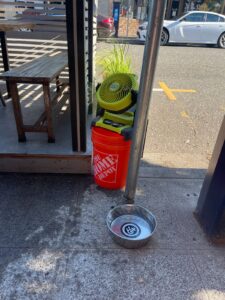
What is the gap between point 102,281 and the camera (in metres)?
1.64

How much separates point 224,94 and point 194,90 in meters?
0.63

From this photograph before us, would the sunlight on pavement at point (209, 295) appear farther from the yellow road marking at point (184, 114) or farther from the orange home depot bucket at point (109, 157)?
the yellow road marking at point (184, 114)

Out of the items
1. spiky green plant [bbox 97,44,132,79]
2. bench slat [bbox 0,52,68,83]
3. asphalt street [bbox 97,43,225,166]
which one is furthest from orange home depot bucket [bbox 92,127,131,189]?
spiky green plant [bbox 97,44,132,79]

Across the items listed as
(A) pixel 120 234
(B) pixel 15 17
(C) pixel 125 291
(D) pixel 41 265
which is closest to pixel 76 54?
(A) pixel 120 234

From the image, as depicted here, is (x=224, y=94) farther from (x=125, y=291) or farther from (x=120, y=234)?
(x=125, y=291)

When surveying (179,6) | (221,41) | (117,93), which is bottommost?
(221,41)

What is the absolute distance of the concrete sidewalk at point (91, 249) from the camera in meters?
1.61

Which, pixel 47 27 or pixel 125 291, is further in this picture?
pixel 47 27

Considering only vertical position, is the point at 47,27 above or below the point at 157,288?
above

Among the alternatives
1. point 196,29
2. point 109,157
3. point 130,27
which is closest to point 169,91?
point 109,157

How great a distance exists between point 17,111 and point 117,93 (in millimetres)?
977

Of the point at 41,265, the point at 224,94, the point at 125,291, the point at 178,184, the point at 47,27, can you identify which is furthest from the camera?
the point at 224,94

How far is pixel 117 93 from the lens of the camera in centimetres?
216

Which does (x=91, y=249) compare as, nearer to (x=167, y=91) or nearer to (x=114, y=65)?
(x=114, y=65)
